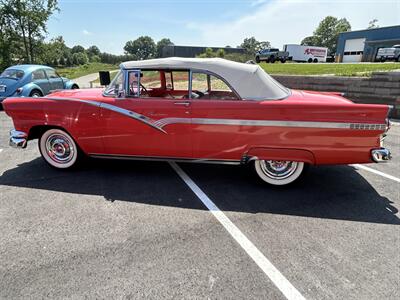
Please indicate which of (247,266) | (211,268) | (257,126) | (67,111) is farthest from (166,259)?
(67,111)

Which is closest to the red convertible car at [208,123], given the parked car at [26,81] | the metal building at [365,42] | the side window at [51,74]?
the parked car at [26,81]

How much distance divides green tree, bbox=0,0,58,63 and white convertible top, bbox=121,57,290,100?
87.3 ft

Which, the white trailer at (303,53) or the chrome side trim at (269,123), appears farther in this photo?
the white trailer at (303,53)

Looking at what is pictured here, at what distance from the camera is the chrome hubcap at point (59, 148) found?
4.23 meters

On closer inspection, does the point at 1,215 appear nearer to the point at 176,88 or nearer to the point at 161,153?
the point at 161,153

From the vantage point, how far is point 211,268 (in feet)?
7.65

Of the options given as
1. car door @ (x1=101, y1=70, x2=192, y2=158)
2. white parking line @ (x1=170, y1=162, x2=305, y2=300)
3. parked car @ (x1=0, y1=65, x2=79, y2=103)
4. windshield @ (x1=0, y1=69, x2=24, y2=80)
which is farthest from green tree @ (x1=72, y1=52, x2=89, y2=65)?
white parking line @ (x1=170, y1=162, x2=305, y2=300)

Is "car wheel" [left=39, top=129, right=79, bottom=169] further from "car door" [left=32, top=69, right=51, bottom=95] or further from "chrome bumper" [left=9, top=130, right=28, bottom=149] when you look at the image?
"car door" [left=32, top=69, right=51, bottom=95]

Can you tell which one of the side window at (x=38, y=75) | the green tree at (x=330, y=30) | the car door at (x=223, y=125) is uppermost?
the green tree at (x=330, y=30)

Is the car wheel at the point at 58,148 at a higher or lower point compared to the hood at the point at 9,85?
lower

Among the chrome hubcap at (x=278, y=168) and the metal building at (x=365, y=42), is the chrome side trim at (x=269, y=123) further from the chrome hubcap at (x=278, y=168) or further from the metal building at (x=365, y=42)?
the metal building at (x=365, y=42)

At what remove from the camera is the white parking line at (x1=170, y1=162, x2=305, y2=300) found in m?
2.13

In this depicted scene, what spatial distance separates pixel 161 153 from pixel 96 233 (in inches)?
56.9

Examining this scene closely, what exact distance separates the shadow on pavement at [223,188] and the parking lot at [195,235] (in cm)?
1
